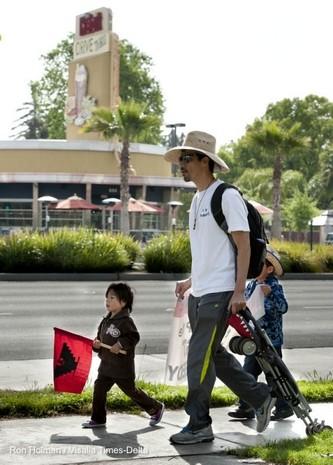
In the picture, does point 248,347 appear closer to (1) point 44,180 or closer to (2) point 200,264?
(2) point 200,264

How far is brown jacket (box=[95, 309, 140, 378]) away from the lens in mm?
7227

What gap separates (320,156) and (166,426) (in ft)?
311

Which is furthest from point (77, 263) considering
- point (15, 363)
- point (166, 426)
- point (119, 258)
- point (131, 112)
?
point (131, 112)

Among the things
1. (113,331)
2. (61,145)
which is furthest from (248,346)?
(61,145)

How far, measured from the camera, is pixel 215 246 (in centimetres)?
686

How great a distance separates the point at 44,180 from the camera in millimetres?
65000

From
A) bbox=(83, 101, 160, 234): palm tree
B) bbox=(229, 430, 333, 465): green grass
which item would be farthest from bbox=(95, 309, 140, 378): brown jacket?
bbox=(83, 101, 160, 234): palm tree

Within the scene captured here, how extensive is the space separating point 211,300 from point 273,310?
50.5 inches

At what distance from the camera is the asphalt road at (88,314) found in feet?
43.7

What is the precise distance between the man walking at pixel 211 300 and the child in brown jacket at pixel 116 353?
1.69 ft

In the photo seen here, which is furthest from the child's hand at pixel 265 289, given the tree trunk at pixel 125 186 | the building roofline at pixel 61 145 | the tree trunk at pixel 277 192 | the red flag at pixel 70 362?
the building roofline at pixel 61 145

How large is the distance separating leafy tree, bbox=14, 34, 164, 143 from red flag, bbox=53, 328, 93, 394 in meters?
90.9

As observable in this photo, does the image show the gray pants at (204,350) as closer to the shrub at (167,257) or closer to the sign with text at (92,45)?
the shrub at (167,257)

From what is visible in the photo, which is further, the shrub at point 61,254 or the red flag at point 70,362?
the shrub at point 61,254
